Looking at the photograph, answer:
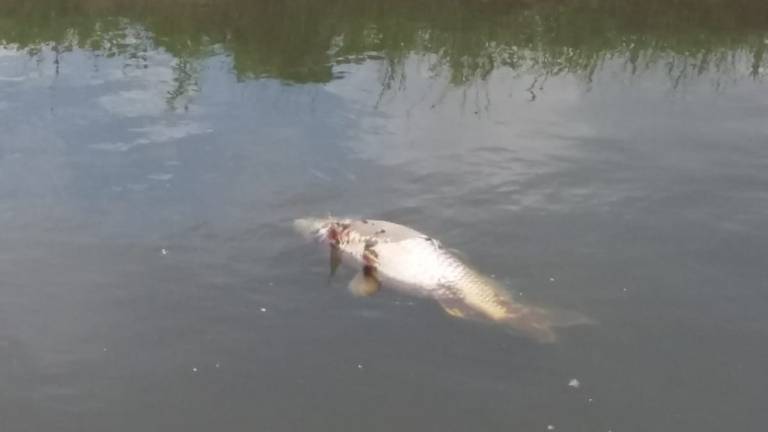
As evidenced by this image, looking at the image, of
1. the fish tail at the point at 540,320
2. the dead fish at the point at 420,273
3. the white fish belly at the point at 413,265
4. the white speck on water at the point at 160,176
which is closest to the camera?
the fish tail at the point at 540,320

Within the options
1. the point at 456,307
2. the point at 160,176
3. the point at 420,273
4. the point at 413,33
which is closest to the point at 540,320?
the point at 456,307

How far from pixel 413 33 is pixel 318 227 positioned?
4.99m

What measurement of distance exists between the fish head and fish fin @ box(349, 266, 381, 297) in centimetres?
43

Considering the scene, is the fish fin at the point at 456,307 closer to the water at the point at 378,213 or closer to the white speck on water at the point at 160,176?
the water at the point at 378,213

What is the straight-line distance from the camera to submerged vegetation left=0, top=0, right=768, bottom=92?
10070mm

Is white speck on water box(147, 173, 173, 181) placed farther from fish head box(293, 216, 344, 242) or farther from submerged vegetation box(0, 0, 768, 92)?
submerged vegetation box(0, 0, 768, 92)

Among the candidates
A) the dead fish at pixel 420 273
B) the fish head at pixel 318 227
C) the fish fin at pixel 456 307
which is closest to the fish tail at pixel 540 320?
the dead fish at pixel 420 273

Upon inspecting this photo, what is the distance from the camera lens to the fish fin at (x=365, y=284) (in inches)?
243

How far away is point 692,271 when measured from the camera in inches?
247

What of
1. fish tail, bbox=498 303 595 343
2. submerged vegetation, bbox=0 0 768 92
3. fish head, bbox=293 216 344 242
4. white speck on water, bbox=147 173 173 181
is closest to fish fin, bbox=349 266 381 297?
fish head, bbox=293 216 344 242

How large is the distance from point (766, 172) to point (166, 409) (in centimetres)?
512

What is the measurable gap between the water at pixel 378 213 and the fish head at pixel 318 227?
0.15 m

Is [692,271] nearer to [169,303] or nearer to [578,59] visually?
[169,303]

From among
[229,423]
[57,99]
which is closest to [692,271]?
[229,423]
